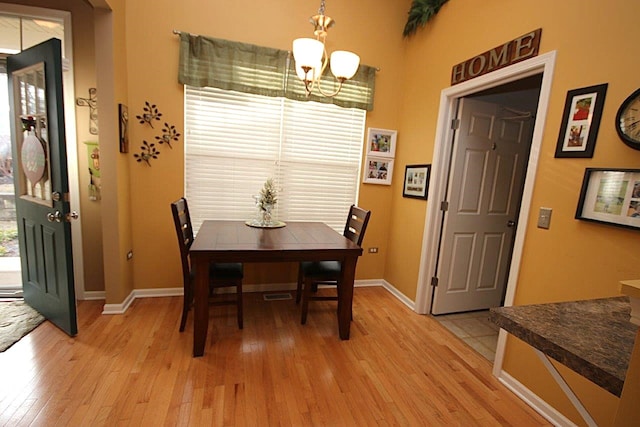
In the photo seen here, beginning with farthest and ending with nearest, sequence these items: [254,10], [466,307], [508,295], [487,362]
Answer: [466,307]
[254,10]
[487,362]
[508,295]

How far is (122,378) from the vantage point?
5.90 feet

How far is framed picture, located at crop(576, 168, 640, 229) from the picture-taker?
4.56 ft

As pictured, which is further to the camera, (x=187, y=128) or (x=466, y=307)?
(x=466, y=307)

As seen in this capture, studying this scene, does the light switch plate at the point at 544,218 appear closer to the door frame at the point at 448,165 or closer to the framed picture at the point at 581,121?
the door frame at the point at 448,165

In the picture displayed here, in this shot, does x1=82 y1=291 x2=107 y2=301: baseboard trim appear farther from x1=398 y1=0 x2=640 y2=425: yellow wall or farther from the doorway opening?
x1=398 y1=0 x2=640 y2=425: yellow wall

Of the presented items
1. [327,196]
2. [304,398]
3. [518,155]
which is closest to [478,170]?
[518,155]

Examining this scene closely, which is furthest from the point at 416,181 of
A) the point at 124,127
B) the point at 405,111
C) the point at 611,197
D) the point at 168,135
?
the point at 124,127

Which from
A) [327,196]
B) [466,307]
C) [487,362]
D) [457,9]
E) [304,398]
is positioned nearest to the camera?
[304,398]

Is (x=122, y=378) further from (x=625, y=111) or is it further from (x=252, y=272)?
(x=625, y=111)

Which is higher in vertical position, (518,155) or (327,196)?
(518,155)

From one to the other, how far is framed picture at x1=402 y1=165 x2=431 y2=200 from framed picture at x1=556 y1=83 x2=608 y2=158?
3.98 ft

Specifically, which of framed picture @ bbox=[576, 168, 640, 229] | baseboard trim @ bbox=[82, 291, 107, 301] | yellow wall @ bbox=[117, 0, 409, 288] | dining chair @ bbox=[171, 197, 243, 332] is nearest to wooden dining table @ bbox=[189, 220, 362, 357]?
dining chair @ bbox=[171, 197, 243, 332]

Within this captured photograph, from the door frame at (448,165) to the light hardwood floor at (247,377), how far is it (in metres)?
0.45

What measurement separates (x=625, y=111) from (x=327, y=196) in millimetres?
2371
